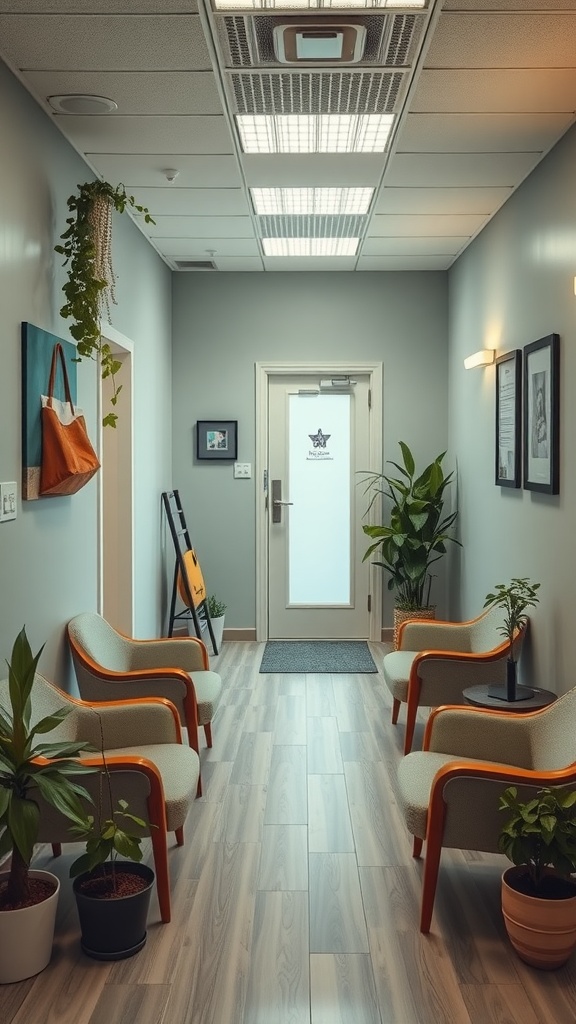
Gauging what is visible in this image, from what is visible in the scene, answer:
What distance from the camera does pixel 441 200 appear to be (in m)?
4.69

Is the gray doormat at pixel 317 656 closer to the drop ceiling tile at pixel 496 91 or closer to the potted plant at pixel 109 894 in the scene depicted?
the potted plant at pixel 109 894

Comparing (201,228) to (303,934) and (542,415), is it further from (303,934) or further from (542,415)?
(303,934)

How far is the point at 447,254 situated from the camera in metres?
6.01

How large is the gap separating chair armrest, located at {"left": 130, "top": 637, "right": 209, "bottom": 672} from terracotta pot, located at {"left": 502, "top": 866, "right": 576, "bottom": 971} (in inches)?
82.6

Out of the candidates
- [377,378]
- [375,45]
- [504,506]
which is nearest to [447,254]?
[377,378]

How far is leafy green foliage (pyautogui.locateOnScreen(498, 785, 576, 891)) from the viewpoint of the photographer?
94.8 inches

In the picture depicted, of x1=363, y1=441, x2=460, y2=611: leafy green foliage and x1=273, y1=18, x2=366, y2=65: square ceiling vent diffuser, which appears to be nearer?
x1=273, y1=18, x2=366, y2=65: square ceiling vent diffuser

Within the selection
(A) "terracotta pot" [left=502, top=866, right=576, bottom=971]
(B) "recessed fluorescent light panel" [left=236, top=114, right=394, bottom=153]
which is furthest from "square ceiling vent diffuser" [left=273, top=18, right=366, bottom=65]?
(A) "terracotta pot" [left=502, top=866, right=576, bottom=971]

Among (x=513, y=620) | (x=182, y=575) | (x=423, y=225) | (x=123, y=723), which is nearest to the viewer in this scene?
(x=123, y=723)

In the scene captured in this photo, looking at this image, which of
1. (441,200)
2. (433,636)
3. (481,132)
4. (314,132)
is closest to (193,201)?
(314,132)

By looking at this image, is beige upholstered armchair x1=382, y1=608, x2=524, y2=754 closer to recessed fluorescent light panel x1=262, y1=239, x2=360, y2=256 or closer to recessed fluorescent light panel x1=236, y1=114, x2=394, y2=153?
recessed fluorescent light panel x1=236, y1=114, x2=394, y2=153

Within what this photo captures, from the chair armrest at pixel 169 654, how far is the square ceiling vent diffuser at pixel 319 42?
2486 millimetres

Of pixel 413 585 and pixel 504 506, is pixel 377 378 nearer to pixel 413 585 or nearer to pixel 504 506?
pixel 413 585

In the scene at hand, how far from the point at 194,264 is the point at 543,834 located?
190 inches
